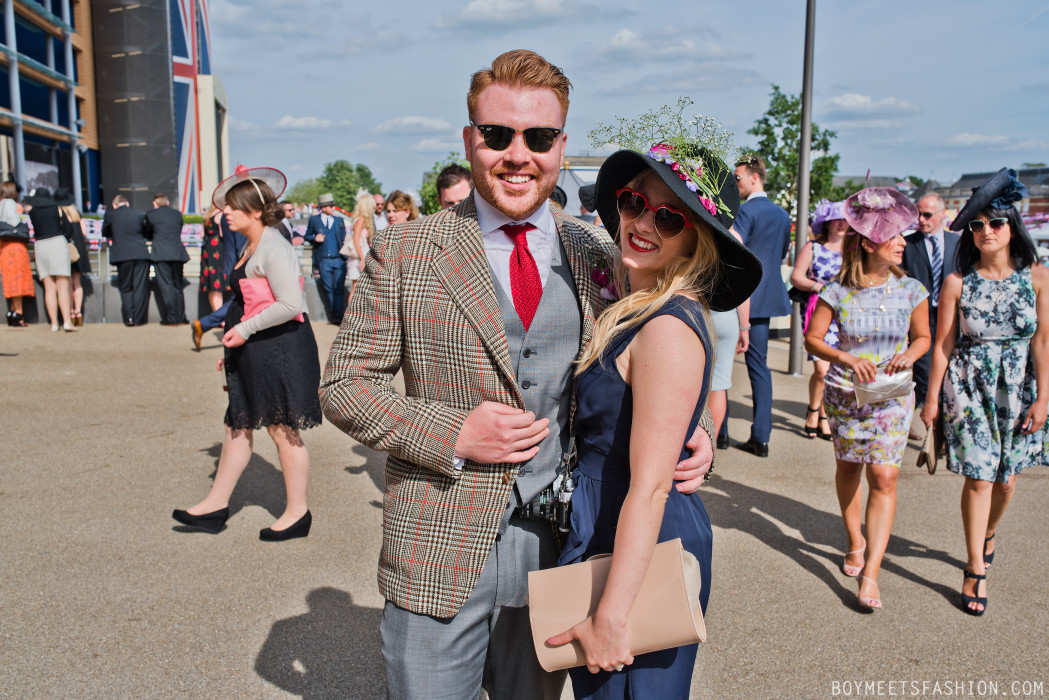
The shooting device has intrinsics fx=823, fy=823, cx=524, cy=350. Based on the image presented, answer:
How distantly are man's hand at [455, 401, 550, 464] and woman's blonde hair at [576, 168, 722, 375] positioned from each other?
196 mm

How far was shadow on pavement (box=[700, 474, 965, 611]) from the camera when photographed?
13.9 feet

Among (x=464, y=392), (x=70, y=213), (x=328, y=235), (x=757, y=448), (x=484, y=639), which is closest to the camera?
(x=464, y=392)

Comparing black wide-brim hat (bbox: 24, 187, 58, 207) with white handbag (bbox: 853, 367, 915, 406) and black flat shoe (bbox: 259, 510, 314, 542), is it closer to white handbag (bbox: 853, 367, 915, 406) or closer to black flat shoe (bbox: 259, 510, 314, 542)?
black flat shoe (bbox: 259, 510, 314, 542)

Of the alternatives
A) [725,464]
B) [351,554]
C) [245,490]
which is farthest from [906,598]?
[245,490]

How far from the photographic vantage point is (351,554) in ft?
14.3

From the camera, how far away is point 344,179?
135 m

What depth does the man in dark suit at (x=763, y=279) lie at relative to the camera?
20.5 feet

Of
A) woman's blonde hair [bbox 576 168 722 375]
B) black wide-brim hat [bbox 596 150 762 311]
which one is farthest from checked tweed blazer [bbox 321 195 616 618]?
black wide-brim hat [bbox 596 150 762 311]

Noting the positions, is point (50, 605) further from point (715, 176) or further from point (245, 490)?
point (715, 176)

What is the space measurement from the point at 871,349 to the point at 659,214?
2582mm

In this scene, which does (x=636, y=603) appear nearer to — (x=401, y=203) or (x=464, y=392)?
(x=464, y=392)

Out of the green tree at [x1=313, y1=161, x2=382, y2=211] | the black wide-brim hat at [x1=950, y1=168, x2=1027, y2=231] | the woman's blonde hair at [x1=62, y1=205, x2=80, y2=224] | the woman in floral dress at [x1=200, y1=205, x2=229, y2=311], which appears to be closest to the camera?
the black wide-brim hat at [x1=950, y1=168, x2=1027, y2=231]

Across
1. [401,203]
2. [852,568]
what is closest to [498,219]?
[852,568]

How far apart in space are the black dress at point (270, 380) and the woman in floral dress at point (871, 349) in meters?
2.73
